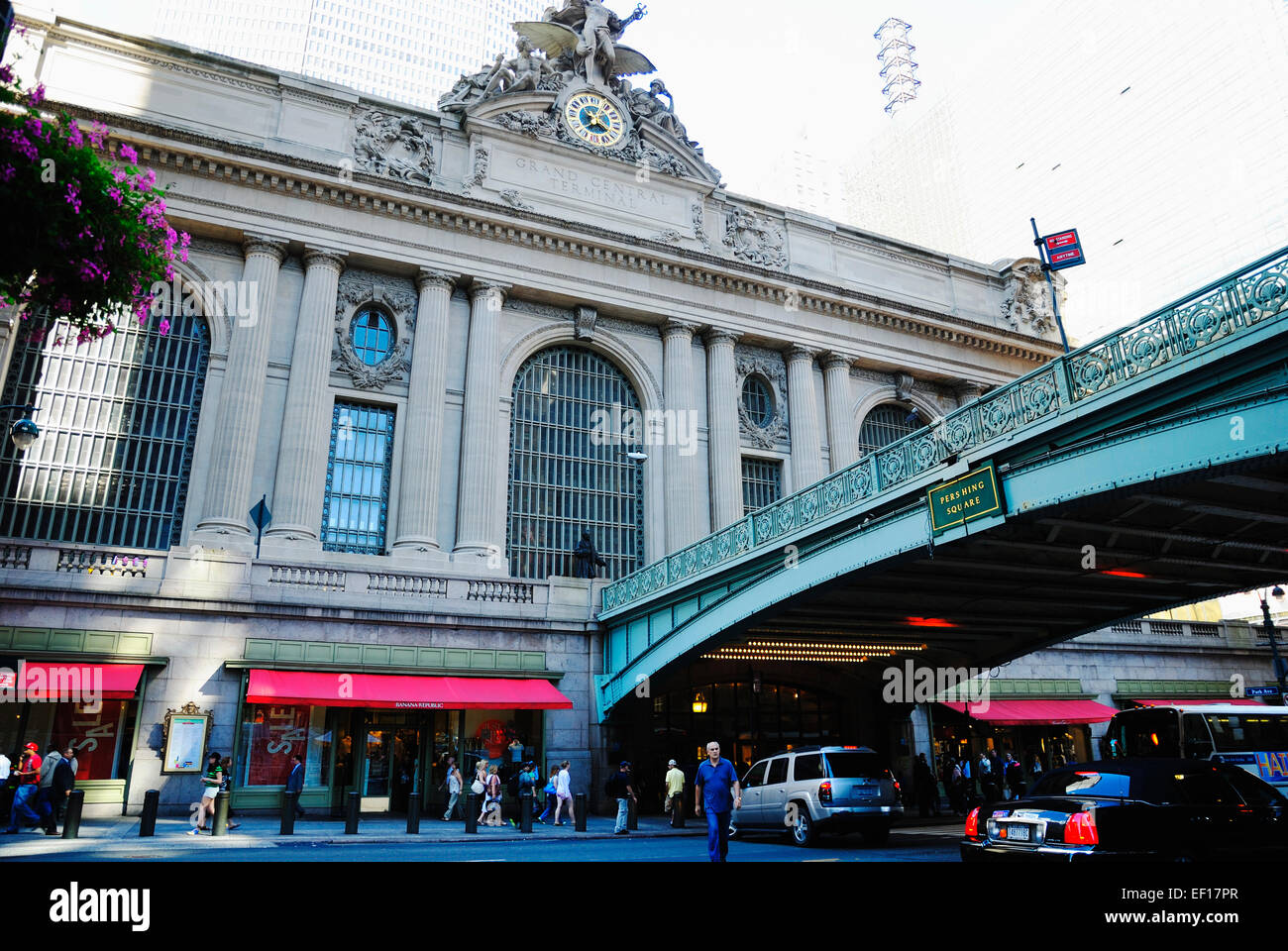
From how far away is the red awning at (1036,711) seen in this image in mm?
30025

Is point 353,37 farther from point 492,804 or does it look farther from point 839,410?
point 492,804

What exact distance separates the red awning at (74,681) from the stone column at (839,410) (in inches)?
1038

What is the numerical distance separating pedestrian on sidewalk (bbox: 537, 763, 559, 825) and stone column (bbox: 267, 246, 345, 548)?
33.3ft

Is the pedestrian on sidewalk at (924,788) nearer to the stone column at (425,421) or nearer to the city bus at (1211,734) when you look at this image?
the city bus at (1211,734)

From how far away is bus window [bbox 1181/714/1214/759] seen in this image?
2112 centimetres

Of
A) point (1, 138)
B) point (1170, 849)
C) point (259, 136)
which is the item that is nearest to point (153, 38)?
point (259, 136)

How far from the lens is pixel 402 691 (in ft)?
74.7

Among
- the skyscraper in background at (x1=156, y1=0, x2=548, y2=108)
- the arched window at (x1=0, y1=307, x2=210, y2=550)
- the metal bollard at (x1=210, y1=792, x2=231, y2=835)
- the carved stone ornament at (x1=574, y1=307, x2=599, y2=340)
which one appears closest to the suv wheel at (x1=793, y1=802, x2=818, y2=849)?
the metal bollard at (x1=210, y1=792, x2=231, y2=835)

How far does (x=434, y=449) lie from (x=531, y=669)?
860 cm

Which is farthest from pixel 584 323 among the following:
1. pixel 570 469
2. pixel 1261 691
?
pixel 1261 691

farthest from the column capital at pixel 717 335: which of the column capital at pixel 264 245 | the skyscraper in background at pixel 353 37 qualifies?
the skyscraper in background at pixel 353 37

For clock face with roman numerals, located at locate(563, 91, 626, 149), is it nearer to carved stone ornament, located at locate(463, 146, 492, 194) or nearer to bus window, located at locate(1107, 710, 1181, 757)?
carved stone ornament, located at locate(463, 146, 492, 194)
